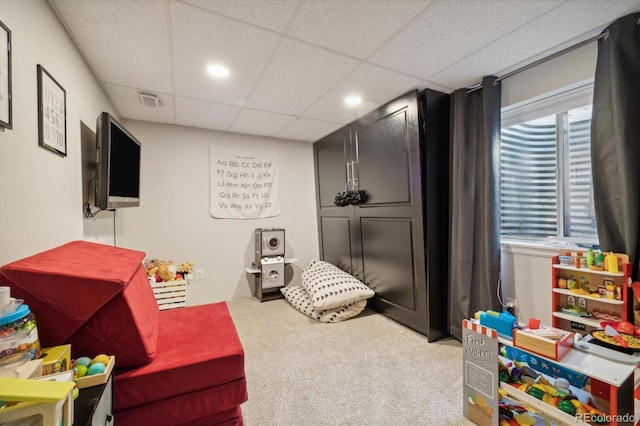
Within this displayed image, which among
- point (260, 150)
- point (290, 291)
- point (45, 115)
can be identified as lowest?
point (290, 291)

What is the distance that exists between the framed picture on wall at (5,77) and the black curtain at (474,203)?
103 inches

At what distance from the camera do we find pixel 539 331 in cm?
133

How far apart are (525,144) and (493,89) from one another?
562 mm

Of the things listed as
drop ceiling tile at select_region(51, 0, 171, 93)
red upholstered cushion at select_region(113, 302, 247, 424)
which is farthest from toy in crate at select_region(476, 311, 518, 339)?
drop ceiling tile at select_region(51, 0, 171, 93)

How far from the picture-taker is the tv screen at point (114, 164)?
5.42 ft

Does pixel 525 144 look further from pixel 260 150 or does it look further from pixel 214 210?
pixel 214 210

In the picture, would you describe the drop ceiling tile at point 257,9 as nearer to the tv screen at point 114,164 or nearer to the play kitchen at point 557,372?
the tv screen at point 114,164

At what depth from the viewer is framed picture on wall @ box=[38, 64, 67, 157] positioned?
1232mm

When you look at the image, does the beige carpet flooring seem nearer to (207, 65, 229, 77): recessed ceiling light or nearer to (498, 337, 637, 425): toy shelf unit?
(498, 337, 637, 425): toy shelf unit

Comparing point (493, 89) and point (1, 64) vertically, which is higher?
point (493, 89)

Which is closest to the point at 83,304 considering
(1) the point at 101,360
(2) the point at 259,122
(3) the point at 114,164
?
(1) the point at 101,360

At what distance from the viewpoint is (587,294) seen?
164 cm

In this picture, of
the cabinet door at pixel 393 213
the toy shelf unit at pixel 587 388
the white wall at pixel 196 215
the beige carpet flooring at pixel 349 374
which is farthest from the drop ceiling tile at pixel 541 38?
the white wall at pixel 196 215

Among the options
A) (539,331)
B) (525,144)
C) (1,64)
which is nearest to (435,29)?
(525,144)
